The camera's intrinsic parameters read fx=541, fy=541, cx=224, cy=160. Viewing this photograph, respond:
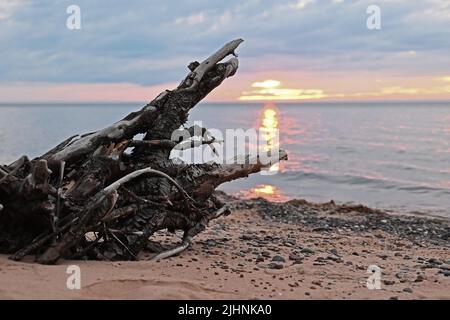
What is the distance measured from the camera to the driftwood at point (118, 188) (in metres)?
6.23

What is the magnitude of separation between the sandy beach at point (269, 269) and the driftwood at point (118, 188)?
298 mm

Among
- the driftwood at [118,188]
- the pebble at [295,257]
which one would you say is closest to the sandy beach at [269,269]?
the pebble at [295,257]

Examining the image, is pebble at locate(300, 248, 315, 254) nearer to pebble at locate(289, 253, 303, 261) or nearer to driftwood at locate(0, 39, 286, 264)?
pebble at locate(289, 253, 303, 261)

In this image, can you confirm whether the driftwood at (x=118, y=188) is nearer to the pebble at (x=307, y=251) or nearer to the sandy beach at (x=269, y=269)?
the sandy beach at (x=269, y=269)

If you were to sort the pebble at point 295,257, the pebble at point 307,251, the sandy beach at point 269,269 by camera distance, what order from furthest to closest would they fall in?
the pebble at point 307,251, the pebble at point 295,257, the sandy beach at point 269,269

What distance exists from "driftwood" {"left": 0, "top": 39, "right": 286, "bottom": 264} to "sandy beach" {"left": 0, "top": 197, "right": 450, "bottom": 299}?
298mm

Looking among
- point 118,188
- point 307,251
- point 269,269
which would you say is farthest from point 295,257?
point 118,188

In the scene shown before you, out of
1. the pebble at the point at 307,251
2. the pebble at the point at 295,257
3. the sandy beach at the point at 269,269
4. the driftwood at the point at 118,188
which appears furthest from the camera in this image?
the pebble at the point at 307,251

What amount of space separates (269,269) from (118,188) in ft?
7.18

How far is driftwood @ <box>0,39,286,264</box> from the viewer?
20.5 feet

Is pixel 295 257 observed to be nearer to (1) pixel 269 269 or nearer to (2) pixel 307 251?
(2) pixel 307 251

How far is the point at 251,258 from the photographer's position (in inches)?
294

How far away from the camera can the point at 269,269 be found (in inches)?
269
